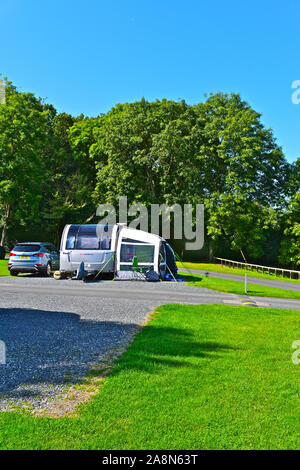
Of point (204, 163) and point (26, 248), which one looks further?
point (204, 163)

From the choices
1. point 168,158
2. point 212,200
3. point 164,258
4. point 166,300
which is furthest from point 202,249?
point 166,300

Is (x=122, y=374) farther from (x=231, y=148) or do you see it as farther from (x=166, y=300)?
(x=231, y=148)

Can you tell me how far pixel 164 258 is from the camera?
64.7 ft

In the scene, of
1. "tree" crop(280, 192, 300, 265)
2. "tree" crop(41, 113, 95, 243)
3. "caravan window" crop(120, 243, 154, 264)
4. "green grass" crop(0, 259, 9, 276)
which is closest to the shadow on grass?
"caravan window" crop(120, 243, 154, 264)

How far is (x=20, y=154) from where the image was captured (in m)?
33.8

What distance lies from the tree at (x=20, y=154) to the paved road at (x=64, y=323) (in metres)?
17.7

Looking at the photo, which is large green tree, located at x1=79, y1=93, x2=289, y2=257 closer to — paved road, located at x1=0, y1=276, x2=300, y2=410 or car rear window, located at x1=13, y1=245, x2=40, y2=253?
car rear window, located at x1=13, y1=245, x2=40, y2=253

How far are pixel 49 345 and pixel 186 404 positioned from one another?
3.45 m

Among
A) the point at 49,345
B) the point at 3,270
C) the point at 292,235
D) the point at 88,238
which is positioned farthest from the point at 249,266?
the point at 49,345

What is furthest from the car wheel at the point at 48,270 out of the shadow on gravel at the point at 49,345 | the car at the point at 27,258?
the shadow on gravel at the point at 49,345

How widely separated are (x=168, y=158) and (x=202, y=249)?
12.0 meters

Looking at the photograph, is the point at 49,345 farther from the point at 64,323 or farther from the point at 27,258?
the point at 27,258

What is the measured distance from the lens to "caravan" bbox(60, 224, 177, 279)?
19.0m
